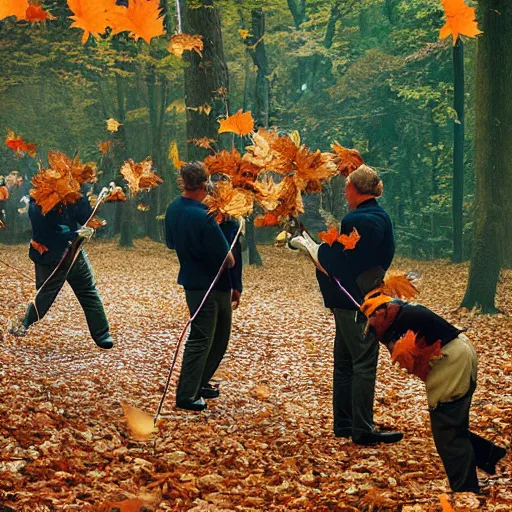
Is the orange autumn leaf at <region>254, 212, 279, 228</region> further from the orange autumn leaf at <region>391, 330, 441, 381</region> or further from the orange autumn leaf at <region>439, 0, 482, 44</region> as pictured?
the orange autumn leaf at <region>439, 0, 482, 44</region>

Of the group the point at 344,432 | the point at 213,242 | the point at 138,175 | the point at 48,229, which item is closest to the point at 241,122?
the point at 213,242

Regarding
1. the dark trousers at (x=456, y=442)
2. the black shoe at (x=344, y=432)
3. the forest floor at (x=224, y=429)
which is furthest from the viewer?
the black shoe at (x=344, y=432)

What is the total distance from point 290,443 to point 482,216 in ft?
21.9

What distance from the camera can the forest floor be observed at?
149 inches

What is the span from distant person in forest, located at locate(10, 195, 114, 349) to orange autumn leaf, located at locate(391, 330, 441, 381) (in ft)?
13.8

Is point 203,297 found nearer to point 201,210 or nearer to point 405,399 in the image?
point 201,210

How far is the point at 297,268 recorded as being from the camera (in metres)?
18.4

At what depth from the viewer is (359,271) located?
446cm

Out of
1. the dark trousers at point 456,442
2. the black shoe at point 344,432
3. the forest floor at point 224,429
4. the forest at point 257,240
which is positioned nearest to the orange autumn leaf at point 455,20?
the forest at point 257,240

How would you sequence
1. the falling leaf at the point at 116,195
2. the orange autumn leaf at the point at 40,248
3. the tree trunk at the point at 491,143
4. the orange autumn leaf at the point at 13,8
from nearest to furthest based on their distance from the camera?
1. the orange autumn leaf at the point at 13,8
2. the falling leaf at the point at 116,195
3. the orange autumn leaf at the point at 40,248
4. the tree trunk at the point at 491,143

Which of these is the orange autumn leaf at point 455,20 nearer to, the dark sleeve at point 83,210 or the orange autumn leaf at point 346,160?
the orange autumn leaf at point 346,160

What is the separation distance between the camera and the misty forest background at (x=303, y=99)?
64.3 ft

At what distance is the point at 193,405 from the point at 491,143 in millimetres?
7176

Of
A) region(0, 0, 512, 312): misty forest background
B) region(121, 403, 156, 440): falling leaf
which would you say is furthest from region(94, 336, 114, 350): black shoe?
region(0, 0, 512, 312): misty forest background
